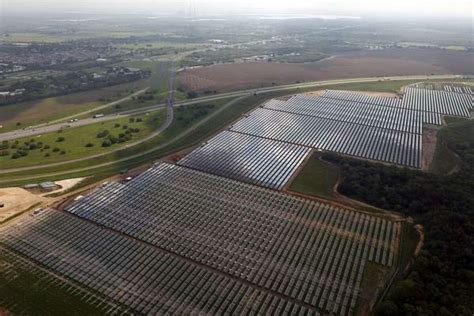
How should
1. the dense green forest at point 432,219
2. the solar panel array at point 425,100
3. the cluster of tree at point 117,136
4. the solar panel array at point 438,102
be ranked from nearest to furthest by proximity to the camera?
the dense green forest at point 432,219
the cluster of tree at point 117,136
the solar panel array at point 438,102
the solar panel array at point 425,100

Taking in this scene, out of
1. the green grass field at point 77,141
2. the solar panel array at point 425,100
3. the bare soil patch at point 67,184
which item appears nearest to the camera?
the bare soil patch at point 67,184

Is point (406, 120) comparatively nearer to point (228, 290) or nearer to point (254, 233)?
point (254, 233)

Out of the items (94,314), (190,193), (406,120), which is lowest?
(94,314)

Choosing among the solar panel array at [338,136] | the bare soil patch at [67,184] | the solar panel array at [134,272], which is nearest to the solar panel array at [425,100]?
the solar panel array at [338,136]

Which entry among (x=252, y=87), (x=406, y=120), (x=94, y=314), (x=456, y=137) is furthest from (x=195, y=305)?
(x=252, y=87)

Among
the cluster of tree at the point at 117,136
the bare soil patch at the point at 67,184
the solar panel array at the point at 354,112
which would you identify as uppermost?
the solar panel array at the point at 354,112

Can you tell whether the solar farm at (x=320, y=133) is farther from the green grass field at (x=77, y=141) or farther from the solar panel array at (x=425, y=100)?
the green grass field at (x=77, y=141)
